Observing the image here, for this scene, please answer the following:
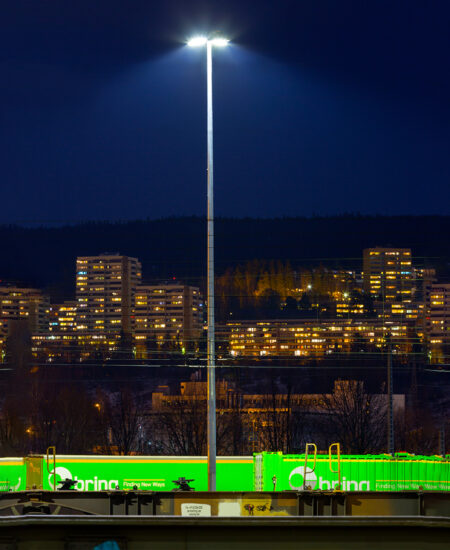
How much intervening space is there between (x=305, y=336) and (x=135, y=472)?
617 inches

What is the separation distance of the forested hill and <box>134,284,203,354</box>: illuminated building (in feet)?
2.96

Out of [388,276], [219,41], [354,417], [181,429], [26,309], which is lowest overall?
[181,429]

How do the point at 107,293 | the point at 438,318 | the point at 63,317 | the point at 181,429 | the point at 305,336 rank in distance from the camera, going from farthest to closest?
the point at 63,317
the point at 181,429
the point at 107,293
the point at 305,336
the point at 438,318

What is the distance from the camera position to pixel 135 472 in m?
15.5

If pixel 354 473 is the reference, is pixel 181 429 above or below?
below

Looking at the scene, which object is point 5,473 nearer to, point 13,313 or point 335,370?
point 13,313

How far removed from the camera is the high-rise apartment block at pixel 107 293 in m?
31.8

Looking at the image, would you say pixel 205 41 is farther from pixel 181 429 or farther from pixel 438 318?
pixel 181 429

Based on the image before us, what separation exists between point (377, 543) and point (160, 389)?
3394 cm

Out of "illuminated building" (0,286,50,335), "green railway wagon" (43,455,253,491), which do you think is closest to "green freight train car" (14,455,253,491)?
"green railway wagon" (43,455,253,491)

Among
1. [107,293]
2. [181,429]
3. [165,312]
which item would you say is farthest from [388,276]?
[107,293]

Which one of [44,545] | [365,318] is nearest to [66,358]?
[365,318]

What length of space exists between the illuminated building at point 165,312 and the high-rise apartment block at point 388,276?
733 cm

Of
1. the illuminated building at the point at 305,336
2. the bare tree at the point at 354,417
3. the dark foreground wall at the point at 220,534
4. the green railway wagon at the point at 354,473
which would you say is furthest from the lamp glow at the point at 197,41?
the bare tree at the point at 354,417
